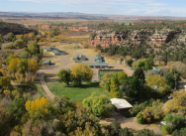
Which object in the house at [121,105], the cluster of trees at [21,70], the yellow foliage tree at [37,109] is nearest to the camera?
the yellow foliage tree at [37,109]

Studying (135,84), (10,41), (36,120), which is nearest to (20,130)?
(36,120)

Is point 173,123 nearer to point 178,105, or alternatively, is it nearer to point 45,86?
point 178,105

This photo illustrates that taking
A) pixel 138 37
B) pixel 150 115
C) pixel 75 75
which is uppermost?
pixel 138 37

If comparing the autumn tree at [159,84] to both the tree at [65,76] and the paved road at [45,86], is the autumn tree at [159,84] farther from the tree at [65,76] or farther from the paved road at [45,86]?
the paved road at [45,86]

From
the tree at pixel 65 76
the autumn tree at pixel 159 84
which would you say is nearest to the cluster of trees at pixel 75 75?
the tree at pixel 65 76

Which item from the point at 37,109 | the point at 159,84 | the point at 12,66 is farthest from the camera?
the point at 12,66

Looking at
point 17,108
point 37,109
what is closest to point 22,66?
point 17,108

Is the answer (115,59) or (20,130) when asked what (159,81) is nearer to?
(20,130)
